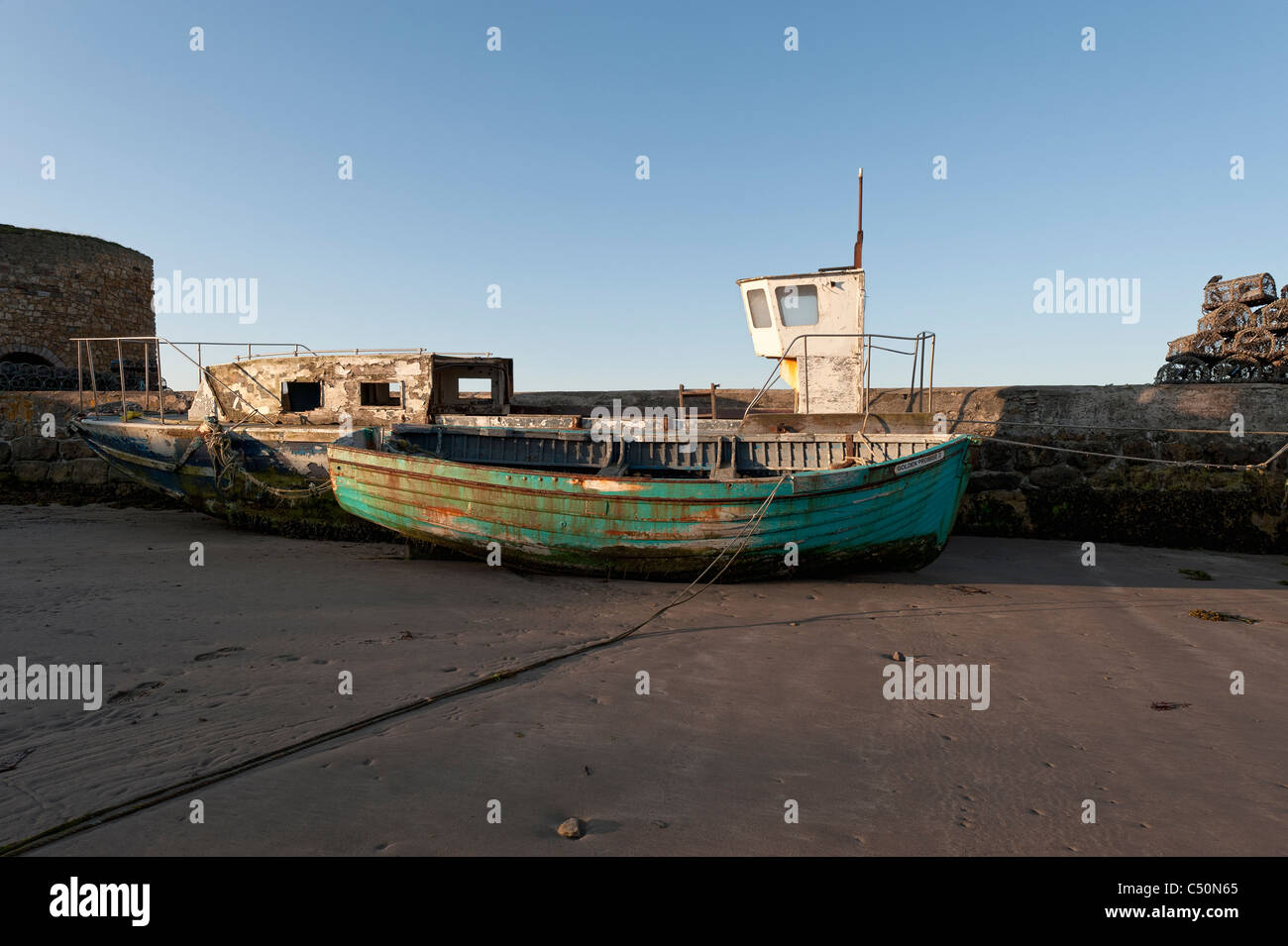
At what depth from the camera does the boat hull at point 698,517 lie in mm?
7477

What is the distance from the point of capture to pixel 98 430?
12125 mm

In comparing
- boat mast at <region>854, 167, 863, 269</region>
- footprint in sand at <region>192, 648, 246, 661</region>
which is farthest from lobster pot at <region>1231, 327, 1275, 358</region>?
footprint in sand at <region>192, 648, 246, 661</region>

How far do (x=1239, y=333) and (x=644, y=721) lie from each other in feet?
67.7

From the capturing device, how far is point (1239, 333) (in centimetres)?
1694

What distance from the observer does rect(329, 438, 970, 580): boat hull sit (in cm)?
748

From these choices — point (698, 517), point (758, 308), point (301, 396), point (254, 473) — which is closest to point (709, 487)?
point (698, 517)

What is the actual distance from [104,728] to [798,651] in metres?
4.60

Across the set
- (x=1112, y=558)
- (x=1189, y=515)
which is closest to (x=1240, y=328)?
(x=1189, y=515)

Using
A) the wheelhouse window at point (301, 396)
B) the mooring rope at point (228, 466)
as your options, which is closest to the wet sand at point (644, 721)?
the mooring rope at point (228, 466)

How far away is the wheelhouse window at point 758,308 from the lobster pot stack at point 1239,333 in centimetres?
1082

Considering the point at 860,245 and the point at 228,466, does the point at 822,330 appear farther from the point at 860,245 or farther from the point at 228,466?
the point at 228,466

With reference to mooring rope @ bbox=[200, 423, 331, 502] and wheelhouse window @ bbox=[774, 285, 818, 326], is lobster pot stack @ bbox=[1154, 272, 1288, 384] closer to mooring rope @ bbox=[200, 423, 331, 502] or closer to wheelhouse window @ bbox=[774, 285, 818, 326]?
wheelhouse window @ bbox=[774, 285, 818, 326]

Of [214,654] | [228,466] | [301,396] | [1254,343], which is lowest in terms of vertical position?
[214,654]

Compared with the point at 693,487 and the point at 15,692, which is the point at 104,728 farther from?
the point at 693,487
